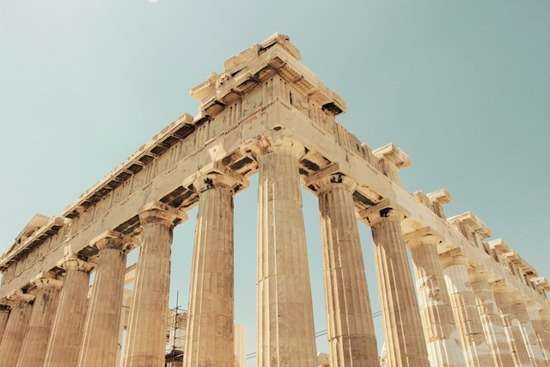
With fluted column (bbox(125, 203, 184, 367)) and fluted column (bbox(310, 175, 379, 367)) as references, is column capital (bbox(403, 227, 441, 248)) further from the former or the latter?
fluted column (bbox(125, 203, 184, 367))

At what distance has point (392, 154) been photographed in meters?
23.3

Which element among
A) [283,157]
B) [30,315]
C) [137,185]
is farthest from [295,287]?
[30,315]

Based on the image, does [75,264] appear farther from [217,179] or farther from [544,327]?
[544,327]

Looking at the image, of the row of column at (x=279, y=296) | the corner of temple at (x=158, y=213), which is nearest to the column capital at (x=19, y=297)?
the row of column at (x=279, y=296)

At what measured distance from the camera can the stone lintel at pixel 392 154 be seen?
2334 cm

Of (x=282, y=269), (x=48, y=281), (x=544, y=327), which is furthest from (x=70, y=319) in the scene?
(x=544, y=327)

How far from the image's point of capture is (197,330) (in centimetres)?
1435

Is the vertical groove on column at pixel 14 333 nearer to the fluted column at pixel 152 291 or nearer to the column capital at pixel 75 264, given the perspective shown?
the column capital at pixel 75 264

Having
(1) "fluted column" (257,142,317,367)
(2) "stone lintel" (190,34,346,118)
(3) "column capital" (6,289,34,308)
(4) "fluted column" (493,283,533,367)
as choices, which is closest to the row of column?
(1) "fluted column" (257,142,317,367)

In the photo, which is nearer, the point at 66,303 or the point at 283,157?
the point at 283,157

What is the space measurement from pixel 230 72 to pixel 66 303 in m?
14.2

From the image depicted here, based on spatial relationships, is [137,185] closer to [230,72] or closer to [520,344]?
[230,72]

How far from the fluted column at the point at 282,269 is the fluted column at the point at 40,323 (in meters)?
17.3

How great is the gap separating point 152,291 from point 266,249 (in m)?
6.68
